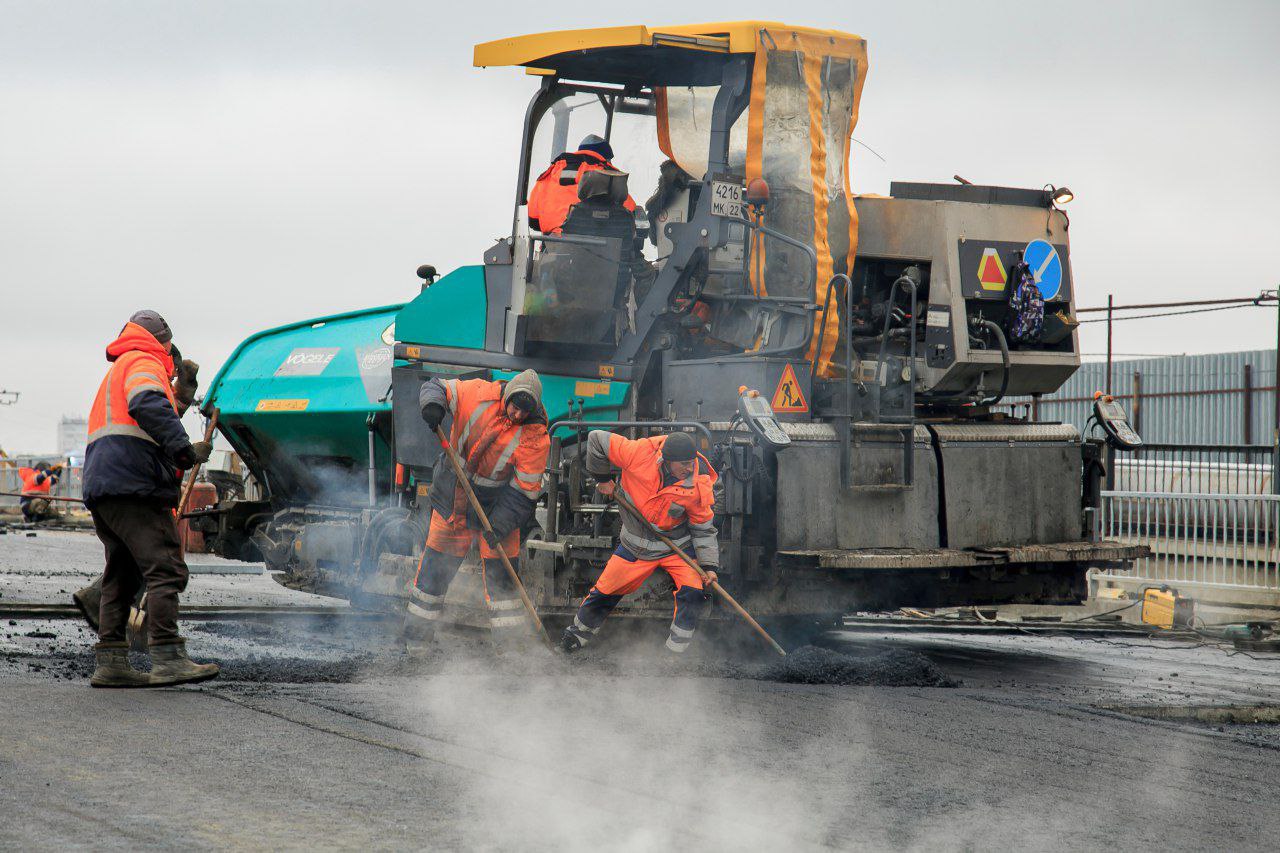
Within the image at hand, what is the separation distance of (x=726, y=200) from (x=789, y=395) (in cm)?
115

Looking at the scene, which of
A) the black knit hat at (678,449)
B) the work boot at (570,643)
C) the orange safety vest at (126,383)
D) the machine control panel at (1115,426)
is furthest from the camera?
the machine control panel at (1115,426)

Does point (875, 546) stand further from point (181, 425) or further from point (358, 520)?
point (358, 520)

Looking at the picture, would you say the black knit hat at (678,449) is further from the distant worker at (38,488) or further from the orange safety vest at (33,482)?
the orange safety vest at (33,482)

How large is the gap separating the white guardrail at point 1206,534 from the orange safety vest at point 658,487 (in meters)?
5.39

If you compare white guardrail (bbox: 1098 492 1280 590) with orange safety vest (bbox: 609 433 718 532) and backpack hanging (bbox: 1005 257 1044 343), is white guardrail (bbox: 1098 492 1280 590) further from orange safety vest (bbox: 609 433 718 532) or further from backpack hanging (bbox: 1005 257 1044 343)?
orange safety vest (bbox: 609 433 718 532)

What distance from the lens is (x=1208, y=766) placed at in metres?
5.05

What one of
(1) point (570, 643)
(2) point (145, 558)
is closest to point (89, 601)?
(2) point (145, 558)

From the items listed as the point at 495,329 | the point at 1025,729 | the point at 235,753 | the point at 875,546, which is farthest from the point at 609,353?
the point at 235,753

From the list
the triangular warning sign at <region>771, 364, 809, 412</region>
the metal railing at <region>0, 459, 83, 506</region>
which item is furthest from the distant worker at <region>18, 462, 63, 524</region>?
the triangular warning sign at <region>771, 364, 809, 412</region>

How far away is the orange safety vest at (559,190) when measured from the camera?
7.88 metres

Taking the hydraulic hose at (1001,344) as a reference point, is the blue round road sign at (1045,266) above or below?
above

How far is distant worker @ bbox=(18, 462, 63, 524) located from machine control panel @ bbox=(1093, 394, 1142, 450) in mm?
20236

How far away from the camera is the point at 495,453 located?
723cm

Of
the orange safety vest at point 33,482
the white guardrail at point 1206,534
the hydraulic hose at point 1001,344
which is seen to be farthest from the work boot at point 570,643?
the orange safety vest at point 33,482
